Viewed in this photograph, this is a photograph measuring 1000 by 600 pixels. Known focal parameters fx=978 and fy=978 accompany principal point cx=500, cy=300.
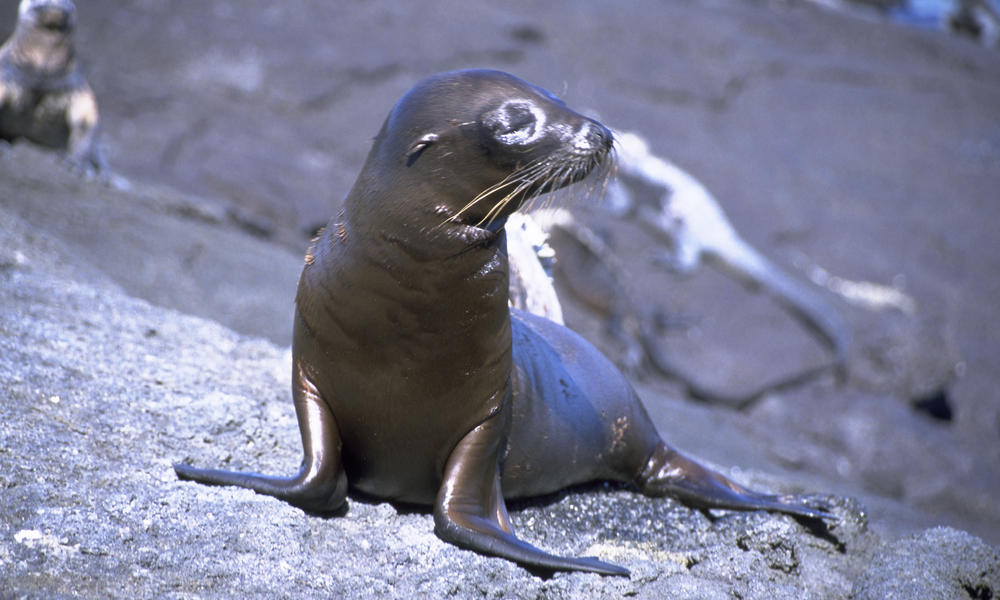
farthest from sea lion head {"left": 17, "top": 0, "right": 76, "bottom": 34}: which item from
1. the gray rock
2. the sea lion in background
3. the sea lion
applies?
the gray rock

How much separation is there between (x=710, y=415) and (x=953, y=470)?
7.63 feet

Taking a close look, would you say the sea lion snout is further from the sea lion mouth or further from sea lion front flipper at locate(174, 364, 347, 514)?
the sea lion mouth

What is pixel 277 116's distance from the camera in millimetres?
11680

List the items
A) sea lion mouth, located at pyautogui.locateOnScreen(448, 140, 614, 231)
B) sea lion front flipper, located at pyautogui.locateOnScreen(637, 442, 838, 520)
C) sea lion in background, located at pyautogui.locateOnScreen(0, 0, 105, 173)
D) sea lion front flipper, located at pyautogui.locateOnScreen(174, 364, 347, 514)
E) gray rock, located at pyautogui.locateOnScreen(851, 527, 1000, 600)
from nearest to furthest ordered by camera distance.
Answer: sea lion mouth, located at pyautogui.locateOnScreen(448, 140, 614, 231) → sea lion front flipper, located at pyautogui.locateOnScreen(174, 364, 347, 514) → gray rock, located at pyautogui.locateOnScreen(851, 527, 1000, 600) → sea lion front flipper, located at pyautogui.locateOnScreen(637, 442, 838, 520) → sea lion in background, located at pyautogui.locateOnScreen(0, 0, 105, 173)

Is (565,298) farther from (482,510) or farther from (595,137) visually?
(595,137)

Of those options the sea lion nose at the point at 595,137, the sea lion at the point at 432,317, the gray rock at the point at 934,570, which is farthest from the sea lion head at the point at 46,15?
the gray rock at the point at 934,570

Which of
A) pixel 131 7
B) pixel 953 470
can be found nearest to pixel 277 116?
pixel 131 7

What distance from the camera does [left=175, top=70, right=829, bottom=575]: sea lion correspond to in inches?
98.4

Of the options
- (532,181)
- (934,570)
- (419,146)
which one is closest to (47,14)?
(419,146)

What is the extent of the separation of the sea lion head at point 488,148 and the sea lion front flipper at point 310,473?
26.1 inches

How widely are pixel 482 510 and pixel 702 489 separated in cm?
105

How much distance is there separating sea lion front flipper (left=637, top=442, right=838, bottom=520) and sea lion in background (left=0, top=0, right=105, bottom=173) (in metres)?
5.70

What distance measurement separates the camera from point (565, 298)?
1128cm

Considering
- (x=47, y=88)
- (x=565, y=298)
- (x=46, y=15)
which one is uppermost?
(x=46, y=15)
